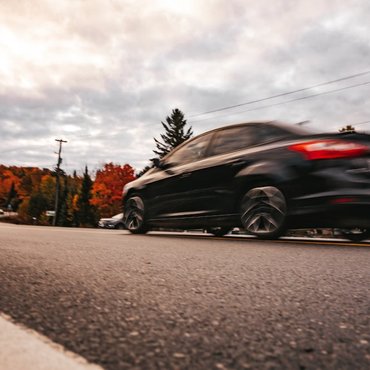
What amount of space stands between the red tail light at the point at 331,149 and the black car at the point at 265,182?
0.03ft

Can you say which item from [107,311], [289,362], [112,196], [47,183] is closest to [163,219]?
[107,311]

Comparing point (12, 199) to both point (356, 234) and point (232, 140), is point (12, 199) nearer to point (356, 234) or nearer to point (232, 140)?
point (232, 140)

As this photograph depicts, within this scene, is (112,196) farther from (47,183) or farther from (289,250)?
(289,250)

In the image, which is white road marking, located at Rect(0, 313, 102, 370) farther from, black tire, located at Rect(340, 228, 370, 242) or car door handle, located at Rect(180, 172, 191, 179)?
black tire, located at Rect(340, 228, 370, 242)

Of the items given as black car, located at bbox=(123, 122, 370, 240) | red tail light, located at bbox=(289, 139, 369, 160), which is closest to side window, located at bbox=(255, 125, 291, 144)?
black car, located at bbox=(123, 122, 370, 240)

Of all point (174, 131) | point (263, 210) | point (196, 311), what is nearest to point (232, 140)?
point (263, 210)

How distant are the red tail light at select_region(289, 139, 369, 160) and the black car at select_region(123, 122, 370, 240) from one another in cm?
1

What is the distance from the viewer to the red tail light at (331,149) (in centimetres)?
473

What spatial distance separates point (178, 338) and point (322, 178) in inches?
152

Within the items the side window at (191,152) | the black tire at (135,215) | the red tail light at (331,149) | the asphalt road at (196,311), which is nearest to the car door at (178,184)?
the side window at (191,152)

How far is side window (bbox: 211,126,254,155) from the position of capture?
5.87 meters

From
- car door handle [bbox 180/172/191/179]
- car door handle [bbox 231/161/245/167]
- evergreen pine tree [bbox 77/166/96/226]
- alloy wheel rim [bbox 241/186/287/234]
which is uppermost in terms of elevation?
evergreen pine tree [bbox 77/166/96/226]

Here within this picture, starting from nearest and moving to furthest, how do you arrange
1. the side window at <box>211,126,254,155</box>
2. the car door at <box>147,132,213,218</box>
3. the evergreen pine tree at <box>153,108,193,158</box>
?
the side window at <box>211,126,254,155</box> < the car door at <box>147,132,213,218</box> < the evergreen pine tree at <box>153,108,193,158</box>

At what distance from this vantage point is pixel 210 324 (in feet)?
4.88
